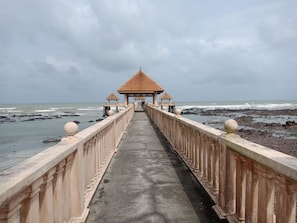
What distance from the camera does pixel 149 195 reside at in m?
4.32

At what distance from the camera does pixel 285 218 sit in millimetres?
2109

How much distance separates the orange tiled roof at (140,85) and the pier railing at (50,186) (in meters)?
27.8

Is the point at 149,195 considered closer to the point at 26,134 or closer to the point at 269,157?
the point at 269,157

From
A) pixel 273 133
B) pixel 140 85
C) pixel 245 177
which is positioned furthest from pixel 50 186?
pixel 140 85

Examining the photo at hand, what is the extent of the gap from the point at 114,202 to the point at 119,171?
1.77m

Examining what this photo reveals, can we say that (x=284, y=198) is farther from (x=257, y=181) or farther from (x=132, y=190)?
(x=132, y=190)

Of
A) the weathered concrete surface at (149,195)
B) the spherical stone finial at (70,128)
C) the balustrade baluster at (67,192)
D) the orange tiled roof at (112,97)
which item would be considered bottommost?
the weathered concrete surface at (149,195)

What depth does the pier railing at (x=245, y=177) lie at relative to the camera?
212 cm

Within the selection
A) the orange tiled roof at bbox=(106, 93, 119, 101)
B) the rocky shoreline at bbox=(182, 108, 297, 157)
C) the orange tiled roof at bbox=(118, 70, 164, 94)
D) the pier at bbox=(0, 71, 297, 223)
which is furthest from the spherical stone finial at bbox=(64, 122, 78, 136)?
the orange tiled roof at bbox=(106, 93, 119, 101)

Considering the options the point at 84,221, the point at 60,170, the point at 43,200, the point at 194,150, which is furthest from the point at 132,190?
the point at 43,200

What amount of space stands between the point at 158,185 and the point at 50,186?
266 centimetres

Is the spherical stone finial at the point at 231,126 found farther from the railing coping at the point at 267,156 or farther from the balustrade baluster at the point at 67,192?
the balustrade baluster at the point at 67,192

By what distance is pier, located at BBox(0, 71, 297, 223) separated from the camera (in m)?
2.07

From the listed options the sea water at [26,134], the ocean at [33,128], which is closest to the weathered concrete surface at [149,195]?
the sea water at [26,134]
